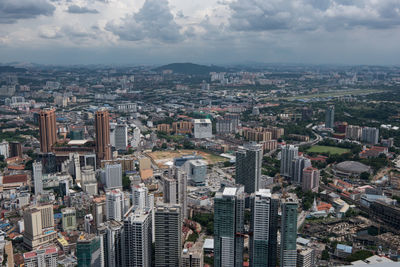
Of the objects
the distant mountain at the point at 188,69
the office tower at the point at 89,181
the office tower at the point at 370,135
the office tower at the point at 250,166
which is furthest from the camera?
the distant mountain at the point at 188,69

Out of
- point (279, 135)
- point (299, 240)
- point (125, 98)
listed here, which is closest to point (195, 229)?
point (299, 240)

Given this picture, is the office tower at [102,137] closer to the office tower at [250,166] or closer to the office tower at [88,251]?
the office tower at [250,166]

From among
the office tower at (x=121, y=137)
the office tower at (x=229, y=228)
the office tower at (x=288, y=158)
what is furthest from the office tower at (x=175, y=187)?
the office tower at (x=121, y=137)

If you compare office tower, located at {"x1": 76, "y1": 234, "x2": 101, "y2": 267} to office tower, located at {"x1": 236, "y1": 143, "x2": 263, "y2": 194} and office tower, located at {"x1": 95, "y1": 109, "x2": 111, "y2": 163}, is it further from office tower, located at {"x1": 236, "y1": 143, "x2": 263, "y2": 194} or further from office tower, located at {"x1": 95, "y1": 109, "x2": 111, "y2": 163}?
office tower, located at {"x1": 95, "y1": 109, "x2": 111, "y2": 163}

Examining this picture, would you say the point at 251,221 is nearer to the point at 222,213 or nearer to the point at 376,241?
the point at 222,213

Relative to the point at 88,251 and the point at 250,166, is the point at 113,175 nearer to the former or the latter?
the point at 250,166

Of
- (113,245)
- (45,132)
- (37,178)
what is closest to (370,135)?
(45,132)

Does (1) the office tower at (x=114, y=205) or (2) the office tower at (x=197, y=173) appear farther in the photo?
(2) the office tower at (x=197, y=173)
